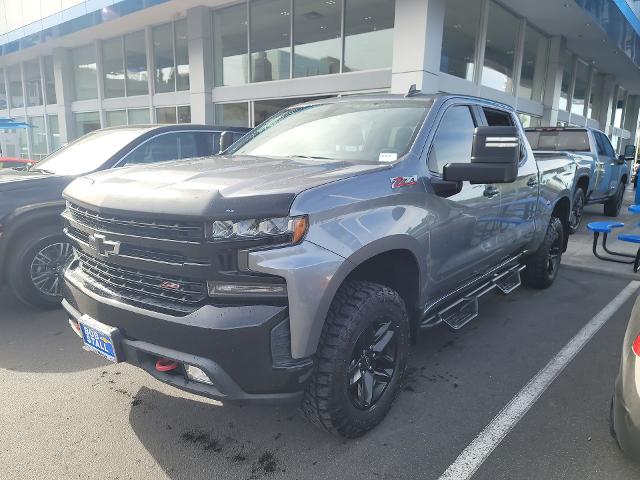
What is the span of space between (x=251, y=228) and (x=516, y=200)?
289 cm

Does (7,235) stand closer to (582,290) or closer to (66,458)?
(66,458)

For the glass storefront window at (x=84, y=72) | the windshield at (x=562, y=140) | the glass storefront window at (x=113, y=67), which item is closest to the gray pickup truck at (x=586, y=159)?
the windshield at (x=562, y=140)

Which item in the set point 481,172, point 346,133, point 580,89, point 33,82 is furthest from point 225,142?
point 33,82

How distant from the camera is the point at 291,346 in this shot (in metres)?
2.09

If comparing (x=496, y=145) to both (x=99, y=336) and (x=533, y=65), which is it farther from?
(x=533, y=65)

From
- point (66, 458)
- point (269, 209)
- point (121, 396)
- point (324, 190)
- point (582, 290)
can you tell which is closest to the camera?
point (269, 209)

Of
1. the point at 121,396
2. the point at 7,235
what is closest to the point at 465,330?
the point at 121,396

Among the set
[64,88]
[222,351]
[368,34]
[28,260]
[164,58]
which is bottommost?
[28,260]

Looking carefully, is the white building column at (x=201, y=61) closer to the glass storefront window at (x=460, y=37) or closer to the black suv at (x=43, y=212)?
the glass storefront window at (x=460, y=37)

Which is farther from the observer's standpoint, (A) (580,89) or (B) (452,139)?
(A) (580,89)

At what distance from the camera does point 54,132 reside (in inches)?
897

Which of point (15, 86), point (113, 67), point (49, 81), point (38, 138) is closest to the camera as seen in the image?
point (113, 67)

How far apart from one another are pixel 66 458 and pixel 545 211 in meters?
4.53

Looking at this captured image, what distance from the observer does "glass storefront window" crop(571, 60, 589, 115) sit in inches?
767
